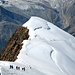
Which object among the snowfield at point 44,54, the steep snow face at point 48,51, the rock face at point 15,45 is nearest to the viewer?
the snowfield at point 44,54

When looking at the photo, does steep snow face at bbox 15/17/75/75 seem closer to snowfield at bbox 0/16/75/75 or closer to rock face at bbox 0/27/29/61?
snowfield at bbox 0/16/75/75

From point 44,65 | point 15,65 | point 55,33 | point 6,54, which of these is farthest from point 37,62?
point 55,33

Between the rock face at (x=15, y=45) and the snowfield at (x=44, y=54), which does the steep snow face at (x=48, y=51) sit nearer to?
the snowfield at (x=44, y=54)

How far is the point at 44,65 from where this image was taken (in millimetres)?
39375

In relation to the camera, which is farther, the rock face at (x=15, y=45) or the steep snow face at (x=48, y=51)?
the rock face at (x=15, y=45)

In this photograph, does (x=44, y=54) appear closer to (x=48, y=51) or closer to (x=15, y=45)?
(x=48, y=51)

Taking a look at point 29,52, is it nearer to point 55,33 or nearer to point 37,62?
point 37,62

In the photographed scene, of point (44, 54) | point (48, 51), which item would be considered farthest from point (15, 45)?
point (44, 54)

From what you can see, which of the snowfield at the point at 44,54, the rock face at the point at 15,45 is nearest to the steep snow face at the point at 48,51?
the snowfield at the point at 44,54

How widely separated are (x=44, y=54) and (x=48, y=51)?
1.12 meters

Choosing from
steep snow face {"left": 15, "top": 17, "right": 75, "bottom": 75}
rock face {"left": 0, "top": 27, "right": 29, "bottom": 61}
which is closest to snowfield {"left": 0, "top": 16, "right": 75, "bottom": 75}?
steep snow face {"left": 15, "top": 17, "right": 75, "bottom": 75}

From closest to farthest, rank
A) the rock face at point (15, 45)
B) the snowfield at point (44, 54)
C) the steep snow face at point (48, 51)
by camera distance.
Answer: the snowfield at point (44, 54)
the steep snow face at point (48, 51)
the rock face at point (15, 45)

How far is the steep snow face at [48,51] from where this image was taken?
129 feet

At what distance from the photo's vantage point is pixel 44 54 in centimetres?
4238
